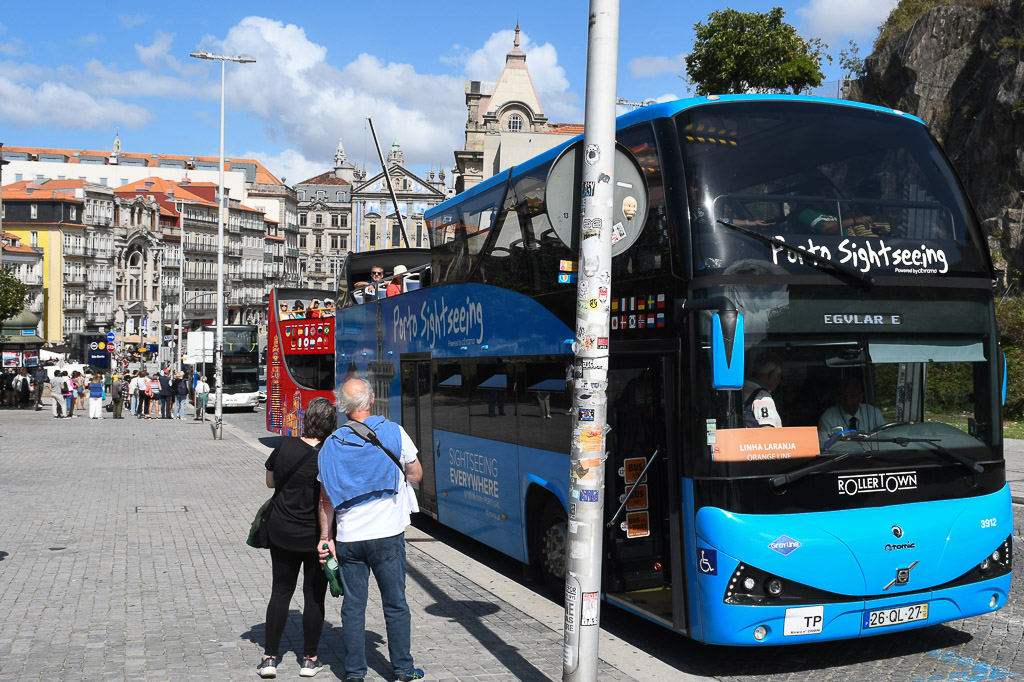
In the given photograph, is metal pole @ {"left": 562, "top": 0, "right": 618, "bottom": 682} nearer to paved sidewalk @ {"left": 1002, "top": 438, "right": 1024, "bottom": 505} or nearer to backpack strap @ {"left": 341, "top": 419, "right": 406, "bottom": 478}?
backpack strap @ {"left": 341, "top": 419, "right": 406, "bottom": 478}

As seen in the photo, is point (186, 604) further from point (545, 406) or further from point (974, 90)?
point (974, 90)

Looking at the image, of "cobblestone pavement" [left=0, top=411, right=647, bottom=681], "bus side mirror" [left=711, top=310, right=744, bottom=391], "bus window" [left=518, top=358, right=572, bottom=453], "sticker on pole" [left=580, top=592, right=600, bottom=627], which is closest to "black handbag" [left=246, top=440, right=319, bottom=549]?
"cobblestone pavement" [left=0, top=411, right=647, bottom=681]

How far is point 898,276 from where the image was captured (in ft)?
22.3

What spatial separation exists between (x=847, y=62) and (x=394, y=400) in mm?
31989

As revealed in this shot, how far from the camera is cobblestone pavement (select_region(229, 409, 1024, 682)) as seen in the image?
6.66 metres

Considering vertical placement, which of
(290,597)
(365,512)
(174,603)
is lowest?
(174,603)

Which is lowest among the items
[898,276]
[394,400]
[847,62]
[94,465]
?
[94,465]

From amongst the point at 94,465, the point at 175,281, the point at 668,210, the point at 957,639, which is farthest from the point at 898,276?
the point at 175,281

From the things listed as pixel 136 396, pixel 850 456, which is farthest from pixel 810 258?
pixel 136 396


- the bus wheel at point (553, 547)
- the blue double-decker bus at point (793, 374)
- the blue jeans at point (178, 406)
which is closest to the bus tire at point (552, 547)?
the bus wheel at point (553, 547)

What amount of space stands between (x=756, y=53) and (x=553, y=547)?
37.5 meters

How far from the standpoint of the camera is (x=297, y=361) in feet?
78.3

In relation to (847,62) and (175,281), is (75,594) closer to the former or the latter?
(847,62)

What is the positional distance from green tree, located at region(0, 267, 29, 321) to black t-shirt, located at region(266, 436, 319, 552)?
4722 cm
